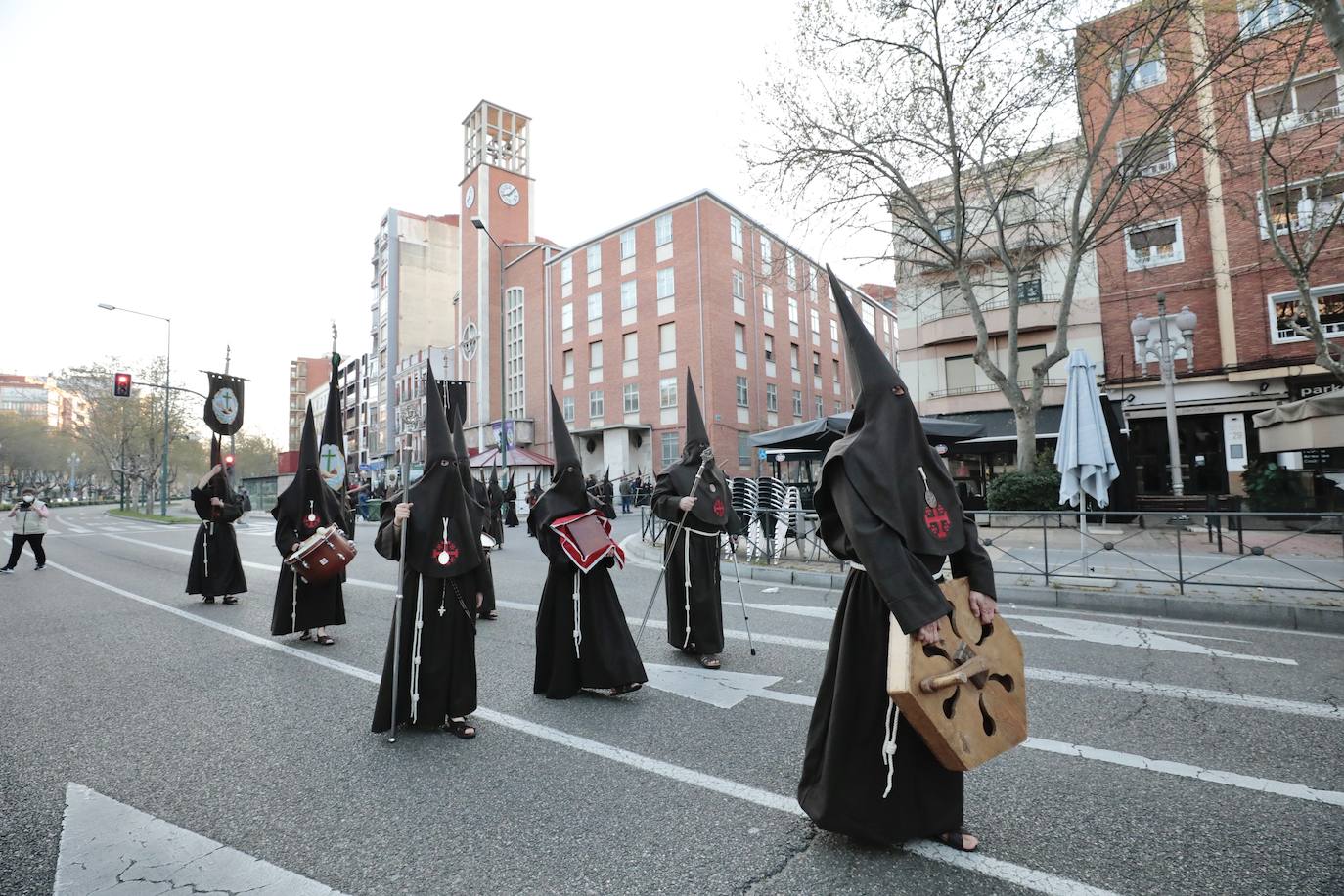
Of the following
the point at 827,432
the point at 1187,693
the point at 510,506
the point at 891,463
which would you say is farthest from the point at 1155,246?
the point at 891,463

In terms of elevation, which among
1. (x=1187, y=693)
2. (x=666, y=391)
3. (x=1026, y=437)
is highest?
(x=666, y=391)

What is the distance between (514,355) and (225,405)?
33.2 m

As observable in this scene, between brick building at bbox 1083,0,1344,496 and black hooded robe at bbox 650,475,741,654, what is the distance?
18245 mm

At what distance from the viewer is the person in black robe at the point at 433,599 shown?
4.20 meters

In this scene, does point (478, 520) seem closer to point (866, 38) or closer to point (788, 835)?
point (788, 835)

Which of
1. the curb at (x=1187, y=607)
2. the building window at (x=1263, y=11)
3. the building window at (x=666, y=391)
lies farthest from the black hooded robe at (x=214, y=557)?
the building window at (x=666, y=391)

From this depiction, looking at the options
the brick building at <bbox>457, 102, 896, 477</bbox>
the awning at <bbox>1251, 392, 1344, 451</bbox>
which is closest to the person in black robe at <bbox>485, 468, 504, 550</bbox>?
the awning at <bbox>1251, 392, 1344, 451</bbox>

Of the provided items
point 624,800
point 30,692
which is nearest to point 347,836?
point 624,800

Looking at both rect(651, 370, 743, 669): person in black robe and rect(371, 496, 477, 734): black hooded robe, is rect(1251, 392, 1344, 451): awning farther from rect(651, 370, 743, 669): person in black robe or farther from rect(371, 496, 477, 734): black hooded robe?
rect(371, 496, 477, 734): black hooded robe

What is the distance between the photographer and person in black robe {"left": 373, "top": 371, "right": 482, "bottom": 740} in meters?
4.20

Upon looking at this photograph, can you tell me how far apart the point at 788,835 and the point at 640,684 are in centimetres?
217

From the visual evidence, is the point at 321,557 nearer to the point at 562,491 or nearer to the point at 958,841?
the point at 562,491

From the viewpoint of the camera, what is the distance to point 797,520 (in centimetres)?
Answer: 1244

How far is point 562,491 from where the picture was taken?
511 cm
